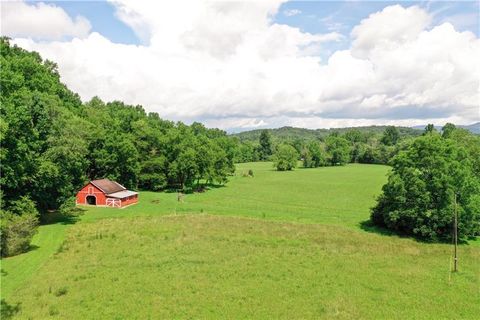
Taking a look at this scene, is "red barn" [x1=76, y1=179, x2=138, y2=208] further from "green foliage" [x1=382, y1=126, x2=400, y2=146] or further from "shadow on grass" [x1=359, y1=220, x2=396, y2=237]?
"green foliage" [x1=382, y1=126, x2=400, y2=146]

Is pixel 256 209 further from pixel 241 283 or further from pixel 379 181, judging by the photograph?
pixel 379 181

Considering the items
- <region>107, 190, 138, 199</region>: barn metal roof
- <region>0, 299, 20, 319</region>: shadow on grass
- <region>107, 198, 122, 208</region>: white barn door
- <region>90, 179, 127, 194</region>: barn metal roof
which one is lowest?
<region>0, 299, 20, 319</region>: shadow on grass

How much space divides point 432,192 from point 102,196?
41669 millimetres

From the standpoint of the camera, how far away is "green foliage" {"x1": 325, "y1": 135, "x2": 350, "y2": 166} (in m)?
139

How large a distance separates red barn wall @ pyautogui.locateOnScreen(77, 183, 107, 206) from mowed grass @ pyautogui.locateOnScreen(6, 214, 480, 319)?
1274 cm

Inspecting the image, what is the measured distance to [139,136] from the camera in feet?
218

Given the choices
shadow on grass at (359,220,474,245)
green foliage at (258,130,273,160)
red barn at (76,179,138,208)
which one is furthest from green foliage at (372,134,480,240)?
green foliage at (258,130,273,160)

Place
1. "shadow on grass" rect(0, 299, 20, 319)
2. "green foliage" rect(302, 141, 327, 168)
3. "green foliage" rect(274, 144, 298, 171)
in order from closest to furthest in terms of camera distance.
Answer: "shadow on grass" rect(0, 299, 20, 319) → "green foliage" rect(274, 144, 298, 171) → "green foliage" rect(302, 141, 327, 168)

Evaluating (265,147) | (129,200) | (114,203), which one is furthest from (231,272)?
(265,147)

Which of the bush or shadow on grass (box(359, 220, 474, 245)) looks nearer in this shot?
the bush

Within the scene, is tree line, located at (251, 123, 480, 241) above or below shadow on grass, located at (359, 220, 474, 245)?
above

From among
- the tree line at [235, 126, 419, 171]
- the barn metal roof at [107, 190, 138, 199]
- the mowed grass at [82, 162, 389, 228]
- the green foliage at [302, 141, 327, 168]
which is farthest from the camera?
the green foliage at [302, 141, 327, 168]

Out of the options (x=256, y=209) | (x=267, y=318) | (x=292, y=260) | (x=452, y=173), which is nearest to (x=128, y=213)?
(x=256, y=209)

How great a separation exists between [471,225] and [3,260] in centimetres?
4178
